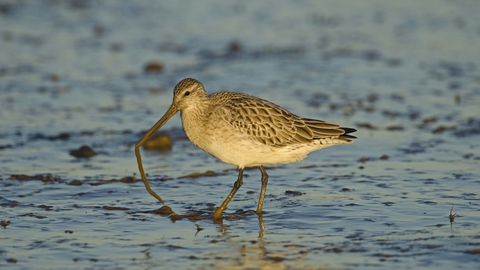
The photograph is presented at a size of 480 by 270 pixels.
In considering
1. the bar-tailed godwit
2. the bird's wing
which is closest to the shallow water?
the bar-tailed godwit

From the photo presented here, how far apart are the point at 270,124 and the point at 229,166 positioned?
1881mm

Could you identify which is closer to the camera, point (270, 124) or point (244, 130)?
point (244, 130)

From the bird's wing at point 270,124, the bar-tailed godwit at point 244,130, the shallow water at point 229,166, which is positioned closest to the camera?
the shallow water at point 229,166

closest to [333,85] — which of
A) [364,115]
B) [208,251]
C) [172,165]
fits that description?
[364,115]

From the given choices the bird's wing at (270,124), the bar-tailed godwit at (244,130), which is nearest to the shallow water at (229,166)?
the bar-tailed godwit at (244,130)

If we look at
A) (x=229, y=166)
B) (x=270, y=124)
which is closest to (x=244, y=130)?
(x=270, y=124)

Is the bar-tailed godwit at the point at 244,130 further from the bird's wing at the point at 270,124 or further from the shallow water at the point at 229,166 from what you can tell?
the shallow water at the point at 229,166

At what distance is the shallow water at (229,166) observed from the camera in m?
7.11

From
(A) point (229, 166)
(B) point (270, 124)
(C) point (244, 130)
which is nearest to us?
(C) point (244, 130)

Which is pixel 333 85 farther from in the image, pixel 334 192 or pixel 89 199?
pixel 89 199

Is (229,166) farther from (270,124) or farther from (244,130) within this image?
(244,130)

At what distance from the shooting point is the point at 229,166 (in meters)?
10.3

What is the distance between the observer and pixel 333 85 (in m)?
14.2

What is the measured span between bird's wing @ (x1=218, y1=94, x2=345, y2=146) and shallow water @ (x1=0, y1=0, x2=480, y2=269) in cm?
71
